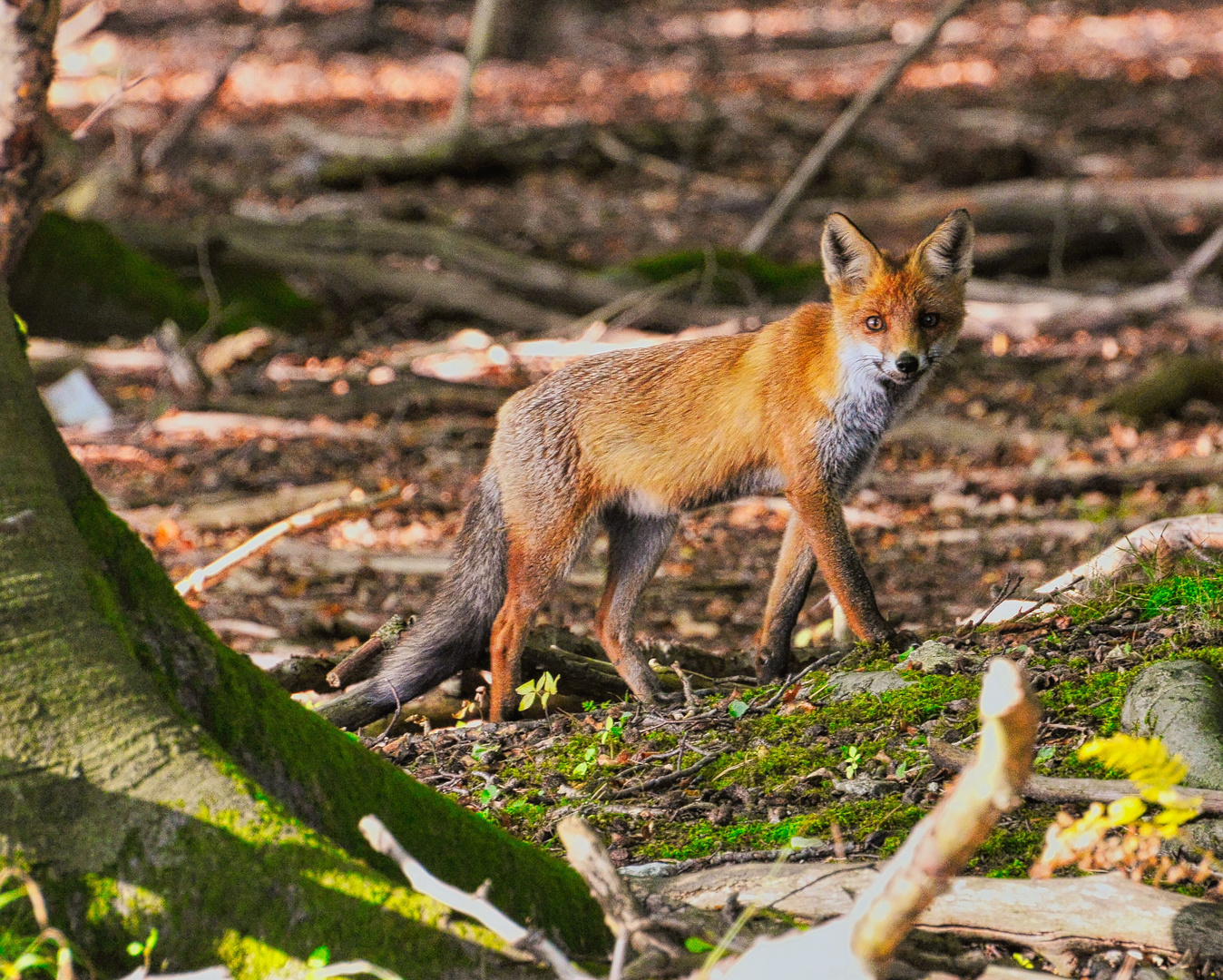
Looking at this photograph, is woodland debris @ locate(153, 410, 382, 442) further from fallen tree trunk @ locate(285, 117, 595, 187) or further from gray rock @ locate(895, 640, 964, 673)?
fallen tree trunk @ locate(285, 117, 595, 187)

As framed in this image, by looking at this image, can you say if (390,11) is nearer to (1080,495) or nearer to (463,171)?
(463,171)

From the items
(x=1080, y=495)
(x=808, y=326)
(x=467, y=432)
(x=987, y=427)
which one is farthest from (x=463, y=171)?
(x=808, y=326)

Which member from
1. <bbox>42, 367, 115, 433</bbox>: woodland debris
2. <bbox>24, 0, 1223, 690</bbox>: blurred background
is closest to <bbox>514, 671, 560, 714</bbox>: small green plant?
<bbox>24, 0, 1223, 690</bbox>: blurred background

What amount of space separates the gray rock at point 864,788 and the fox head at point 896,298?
209 cm

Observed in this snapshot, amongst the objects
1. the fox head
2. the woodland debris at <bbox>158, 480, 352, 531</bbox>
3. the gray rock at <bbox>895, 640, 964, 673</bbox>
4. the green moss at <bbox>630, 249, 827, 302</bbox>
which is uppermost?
the fox head

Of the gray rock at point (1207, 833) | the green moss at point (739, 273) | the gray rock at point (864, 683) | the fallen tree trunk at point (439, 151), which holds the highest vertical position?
the fallen tree trunk at point (439, 151)

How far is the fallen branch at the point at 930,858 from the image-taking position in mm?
2066

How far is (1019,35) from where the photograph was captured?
25.2 m

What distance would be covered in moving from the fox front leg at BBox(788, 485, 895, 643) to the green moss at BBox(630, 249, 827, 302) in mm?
7244

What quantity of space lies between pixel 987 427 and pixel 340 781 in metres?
8.78

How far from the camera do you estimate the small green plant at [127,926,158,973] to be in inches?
99.0

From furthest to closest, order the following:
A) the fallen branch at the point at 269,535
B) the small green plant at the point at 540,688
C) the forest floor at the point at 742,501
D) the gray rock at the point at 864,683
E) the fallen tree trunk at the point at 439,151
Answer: the fallen tree trunk at the point at 439,151, the fallen branch at the point at 269,535, the small green plant at the point at 540,688, the gray rock at the point at 864,683, the forest floor at the point at 742,501

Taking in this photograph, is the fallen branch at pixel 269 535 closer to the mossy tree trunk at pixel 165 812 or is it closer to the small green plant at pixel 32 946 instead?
the mossy tree trunk at pixel 165 812

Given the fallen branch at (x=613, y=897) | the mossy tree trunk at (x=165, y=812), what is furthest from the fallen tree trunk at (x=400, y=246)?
the fallen branch at (x=613, y=897)
